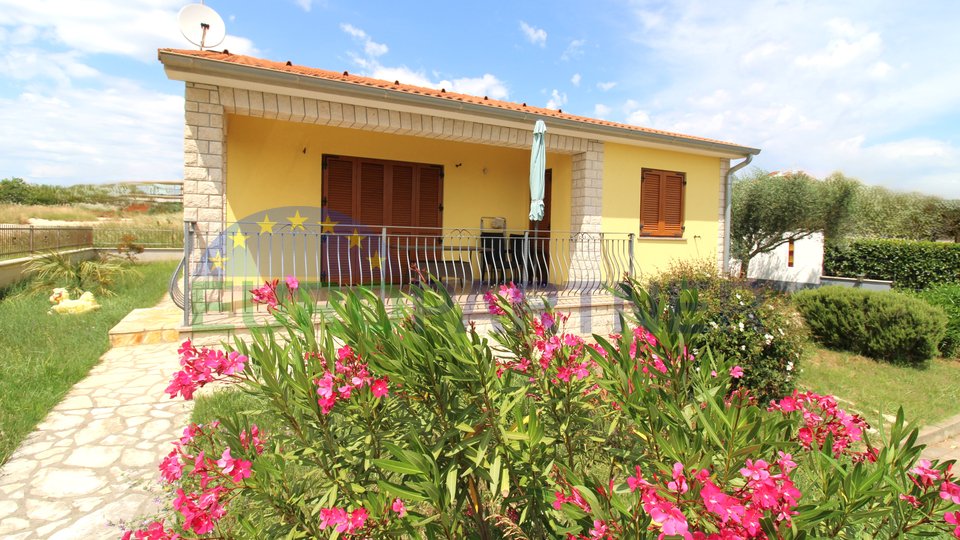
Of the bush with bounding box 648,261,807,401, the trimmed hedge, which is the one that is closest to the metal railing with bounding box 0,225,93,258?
the bush with bounding box 648,261,807,401

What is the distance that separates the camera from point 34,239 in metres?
11.1

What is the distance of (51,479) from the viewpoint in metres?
3.11

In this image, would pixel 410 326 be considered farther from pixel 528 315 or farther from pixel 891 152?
pixel 891 152

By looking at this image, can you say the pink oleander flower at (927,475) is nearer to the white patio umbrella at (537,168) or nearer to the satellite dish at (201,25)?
the white patio umbrella at (537,168)

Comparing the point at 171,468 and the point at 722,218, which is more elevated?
the point at 722,218

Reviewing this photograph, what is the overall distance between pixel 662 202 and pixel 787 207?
6199 millimetres

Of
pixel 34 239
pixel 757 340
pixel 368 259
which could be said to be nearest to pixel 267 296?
pixel 757 340

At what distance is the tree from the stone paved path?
1358cm

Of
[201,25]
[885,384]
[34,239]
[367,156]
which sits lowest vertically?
[885,384]

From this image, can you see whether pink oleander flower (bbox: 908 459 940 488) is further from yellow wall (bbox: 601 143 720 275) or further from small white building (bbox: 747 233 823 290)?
small white building (bbox: 747 233 823 290)

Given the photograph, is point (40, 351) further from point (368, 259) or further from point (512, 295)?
point (512, 295)

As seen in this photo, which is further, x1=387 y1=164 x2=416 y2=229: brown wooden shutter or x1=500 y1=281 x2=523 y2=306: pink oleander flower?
x1=387 y1=164 x2=416 y2=229: brown wooden shutter

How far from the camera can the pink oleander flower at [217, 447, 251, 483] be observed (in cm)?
134

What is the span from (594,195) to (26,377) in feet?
26.6
